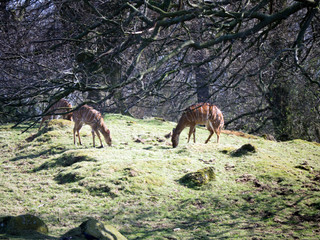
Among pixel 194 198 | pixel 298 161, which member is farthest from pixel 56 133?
pixel 298 161

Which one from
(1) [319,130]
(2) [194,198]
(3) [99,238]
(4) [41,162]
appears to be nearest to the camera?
(3) [99,238]

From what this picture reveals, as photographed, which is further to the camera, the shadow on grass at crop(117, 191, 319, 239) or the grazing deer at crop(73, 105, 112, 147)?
the grazing deer at crop(73, 105, 112, 147)

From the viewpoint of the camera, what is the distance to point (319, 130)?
13562mm

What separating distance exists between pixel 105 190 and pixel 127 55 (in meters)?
4.05

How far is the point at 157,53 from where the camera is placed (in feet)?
23.4

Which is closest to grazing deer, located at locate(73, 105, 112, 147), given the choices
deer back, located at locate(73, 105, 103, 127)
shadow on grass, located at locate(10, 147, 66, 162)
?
deer back, located at locate(73, 105, 103, 127)

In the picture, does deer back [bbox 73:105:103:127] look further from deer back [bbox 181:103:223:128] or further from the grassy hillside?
deer back [bbox 181:103:223:128]

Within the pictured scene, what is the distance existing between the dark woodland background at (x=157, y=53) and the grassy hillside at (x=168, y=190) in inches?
52.2

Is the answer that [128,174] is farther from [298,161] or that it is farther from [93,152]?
[298,161]

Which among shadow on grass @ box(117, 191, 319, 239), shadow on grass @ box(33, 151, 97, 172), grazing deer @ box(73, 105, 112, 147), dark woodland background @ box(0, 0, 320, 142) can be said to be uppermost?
dark woodland background @ box(0, 0, 320, 142)

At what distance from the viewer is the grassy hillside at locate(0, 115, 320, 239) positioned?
18.7ft

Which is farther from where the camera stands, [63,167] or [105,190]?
[63,167]

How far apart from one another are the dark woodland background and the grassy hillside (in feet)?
4.35

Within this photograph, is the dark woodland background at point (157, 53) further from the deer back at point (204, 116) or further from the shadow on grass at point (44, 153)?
the shadow on grass at point (44, 153)
